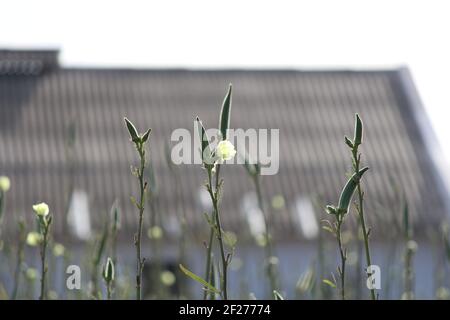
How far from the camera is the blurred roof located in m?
13.9

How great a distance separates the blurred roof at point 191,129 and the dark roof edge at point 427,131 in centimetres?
3

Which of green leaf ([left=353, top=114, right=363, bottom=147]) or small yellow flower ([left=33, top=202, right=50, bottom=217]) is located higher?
green leaf ([left=353, top=114, right=363, bottom=147])

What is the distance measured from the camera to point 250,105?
16.3m

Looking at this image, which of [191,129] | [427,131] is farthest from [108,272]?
[427,131]

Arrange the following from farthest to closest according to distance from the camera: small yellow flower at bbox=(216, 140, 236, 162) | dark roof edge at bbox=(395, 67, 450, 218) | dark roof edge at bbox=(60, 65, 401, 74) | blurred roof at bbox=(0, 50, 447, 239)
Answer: dark roof edge at bbox=(60, 65, 401, 74), dark roof edge at bbox=(395, 67, 450, 218), blurred roof at bbox=(0, 50, 447, 239), small yellow flower at bbox=(216, 140, 236, 162)

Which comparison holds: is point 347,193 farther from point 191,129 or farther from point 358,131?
point 191,129

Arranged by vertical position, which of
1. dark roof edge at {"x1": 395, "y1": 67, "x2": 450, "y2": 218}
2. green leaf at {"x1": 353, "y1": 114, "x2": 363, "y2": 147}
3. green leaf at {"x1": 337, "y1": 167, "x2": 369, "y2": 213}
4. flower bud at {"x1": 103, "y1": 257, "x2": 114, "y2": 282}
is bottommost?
flower bud at {"x1": 103, "y1": 257, "x2": 114, "y2": 282}

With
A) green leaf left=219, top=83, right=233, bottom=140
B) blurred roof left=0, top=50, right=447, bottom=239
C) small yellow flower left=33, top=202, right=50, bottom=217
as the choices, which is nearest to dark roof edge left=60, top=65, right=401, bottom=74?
blurred roof left=0, top=50, right=447, bottom=239

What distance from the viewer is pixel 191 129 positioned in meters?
14.5

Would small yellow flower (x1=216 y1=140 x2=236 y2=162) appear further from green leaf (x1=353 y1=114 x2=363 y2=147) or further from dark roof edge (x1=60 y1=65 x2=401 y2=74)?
dark roof edge (x1=60 y1=65 x2=401 y2=74)

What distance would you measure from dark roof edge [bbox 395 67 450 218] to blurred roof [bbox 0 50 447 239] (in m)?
0.03

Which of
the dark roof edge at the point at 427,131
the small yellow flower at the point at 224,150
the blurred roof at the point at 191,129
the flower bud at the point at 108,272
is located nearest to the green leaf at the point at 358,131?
the small yellow flower at the point at 224,150

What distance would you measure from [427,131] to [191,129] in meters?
3.63
